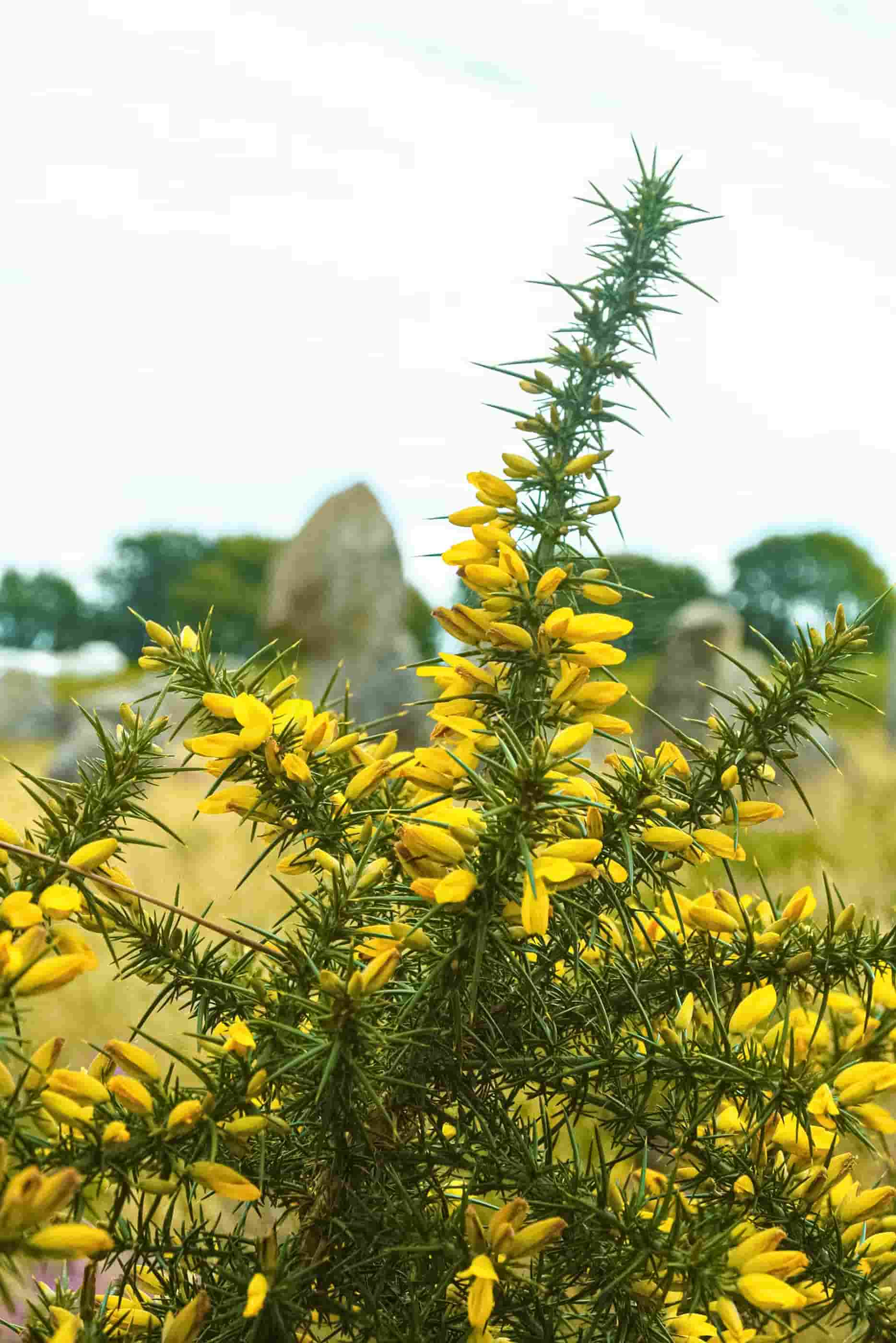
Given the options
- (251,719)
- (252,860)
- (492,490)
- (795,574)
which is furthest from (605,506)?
(795,574)

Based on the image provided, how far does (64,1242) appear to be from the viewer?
2.27 ft

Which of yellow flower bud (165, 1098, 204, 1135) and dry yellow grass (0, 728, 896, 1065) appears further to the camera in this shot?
dry yellow grass (0, 728, 896, 1065)

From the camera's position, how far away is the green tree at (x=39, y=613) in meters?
39.0

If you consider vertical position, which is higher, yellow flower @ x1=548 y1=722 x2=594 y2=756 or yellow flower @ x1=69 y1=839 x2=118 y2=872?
yellow flower @ x1=548 y1=722 x2=594 y2=756

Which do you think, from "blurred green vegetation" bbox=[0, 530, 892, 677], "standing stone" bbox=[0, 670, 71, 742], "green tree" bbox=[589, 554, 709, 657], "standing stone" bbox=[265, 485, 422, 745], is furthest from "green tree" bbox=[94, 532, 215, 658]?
"green tree" bbox=[589, 554, 709, 657]

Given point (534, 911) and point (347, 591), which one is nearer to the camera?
point (534, 911)

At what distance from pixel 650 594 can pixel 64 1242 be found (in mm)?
909

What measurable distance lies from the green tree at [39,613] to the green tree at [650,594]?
39715mm

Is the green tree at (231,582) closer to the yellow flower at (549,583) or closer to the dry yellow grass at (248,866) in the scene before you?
the dry yellow grass at (248,866)

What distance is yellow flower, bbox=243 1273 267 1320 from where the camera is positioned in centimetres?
82

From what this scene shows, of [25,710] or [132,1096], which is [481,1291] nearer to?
[132,1096]

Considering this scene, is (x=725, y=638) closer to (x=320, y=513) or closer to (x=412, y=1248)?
(x=320, y=513)

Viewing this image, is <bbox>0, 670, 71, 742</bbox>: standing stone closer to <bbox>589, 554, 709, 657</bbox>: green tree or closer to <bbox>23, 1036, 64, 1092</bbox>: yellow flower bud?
<bbox>589, 554, 709, 657</bbox>: green tree

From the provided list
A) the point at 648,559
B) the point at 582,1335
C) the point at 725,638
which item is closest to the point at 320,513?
the point at 725,638
